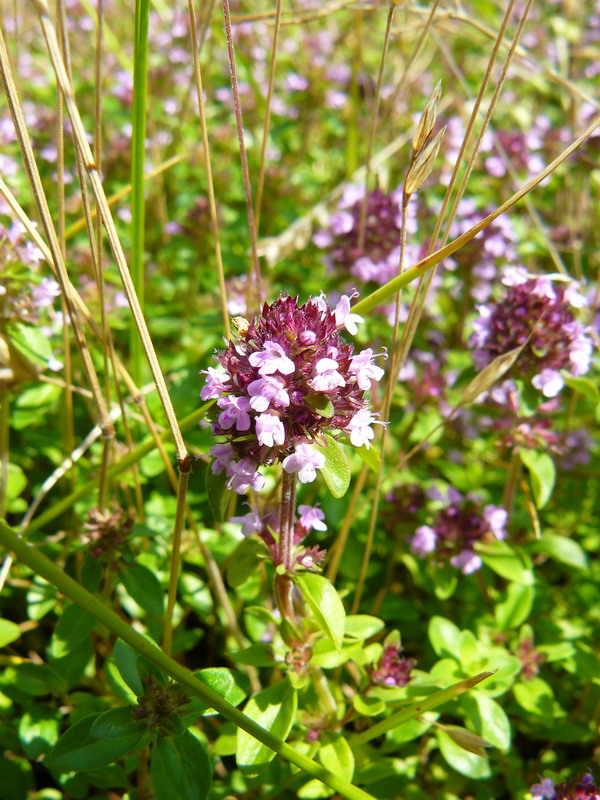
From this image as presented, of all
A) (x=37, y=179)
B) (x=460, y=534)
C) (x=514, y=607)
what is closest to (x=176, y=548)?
(x=37, y=179)

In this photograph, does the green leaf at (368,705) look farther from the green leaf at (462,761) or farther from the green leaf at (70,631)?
the green leaf at (70,631)

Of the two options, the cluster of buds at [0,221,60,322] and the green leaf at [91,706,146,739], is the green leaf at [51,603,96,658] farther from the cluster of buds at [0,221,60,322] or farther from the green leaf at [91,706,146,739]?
the cluster of buds at [0,221,60,322]

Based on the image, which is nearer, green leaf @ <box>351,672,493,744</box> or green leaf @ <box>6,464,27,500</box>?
green leaf @ <box>351,672,493,744</box>

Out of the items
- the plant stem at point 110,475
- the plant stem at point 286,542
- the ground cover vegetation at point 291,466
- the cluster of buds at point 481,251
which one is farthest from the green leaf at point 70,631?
the cluster of buds at point 481,251

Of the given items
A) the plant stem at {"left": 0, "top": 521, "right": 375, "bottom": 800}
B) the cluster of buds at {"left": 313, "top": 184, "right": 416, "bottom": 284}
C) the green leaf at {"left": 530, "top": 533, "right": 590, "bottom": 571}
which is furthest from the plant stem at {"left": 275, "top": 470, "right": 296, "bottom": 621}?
the cluster of buds at {"left": 313, "top": 184, "right": 416, "bottom": 284}

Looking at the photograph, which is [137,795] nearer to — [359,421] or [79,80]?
[359,421]

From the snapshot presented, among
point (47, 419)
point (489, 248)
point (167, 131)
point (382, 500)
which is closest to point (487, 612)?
point (382, 500)

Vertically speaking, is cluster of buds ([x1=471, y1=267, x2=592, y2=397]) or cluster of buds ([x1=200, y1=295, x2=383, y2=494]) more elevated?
cluster of buds ([x1=471, y1=267, x2=592, y2=397])
